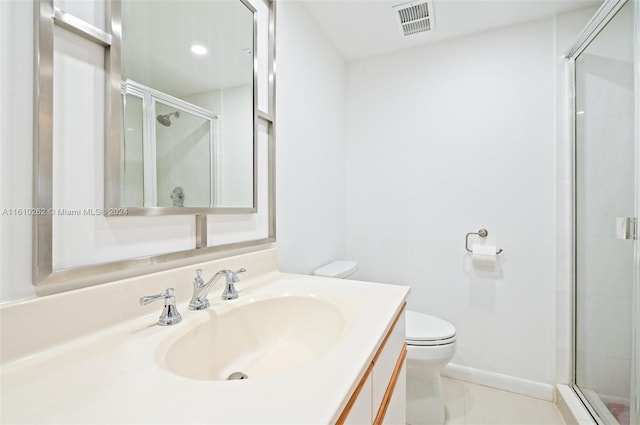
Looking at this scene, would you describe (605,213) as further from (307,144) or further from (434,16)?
(307,144)

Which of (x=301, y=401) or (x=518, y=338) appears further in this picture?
(x=518, y=338)

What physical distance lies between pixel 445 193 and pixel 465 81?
710 millimetres

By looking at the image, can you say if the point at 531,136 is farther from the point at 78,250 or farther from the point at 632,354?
the point at 78,250

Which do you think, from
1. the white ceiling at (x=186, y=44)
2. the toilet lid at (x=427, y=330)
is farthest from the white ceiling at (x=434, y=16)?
the toilet lid at (x=427, y=330)

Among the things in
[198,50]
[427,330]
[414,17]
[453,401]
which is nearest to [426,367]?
[427,330]

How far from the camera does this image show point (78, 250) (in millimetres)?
675

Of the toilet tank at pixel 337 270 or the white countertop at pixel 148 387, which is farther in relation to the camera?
the toilet tank at pixel 337 270

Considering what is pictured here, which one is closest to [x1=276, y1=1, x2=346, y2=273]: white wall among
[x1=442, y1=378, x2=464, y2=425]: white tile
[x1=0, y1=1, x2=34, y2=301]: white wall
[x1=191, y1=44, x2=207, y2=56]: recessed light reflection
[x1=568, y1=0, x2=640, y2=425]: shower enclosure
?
[x1=191, y1=44, x2=207, y2=56]: recessed light reflection

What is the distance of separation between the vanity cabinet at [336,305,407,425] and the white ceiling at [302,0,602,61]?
62.9 inches

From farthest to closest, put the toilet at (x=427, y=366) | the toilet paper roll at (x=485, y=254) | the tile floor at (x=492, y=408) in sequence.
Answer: the toilet paper roll at (x=485, y=254) < the tile floor at (x=492, y=408) < the toilet at (x=427, y=366)

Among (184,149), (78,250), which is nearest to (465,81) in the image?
(184,149)

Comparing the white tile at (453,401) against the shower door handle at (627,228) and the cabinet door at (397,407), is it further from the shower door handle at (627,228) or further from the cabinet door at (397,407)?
the shower door handle at (627,228)

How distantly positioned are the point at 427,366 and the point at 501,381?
2.39ft

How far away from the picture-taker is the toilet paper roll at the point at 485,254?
1818 mm
